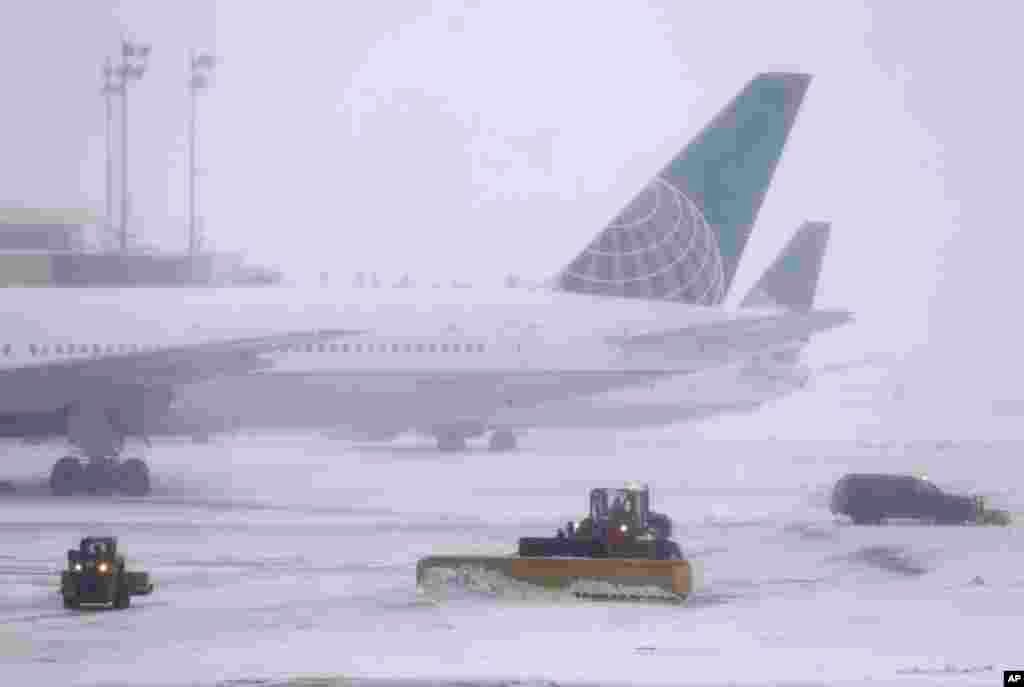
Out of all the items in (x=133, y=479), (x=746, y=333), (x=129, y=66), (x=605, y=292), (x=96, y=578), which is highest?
(x=129, y=66)

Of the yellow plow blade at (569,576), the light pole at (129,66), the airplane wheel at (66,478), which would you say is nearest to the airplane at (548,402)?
the airplane wheel at (66,478)

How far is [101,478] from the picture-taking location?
47.4 metres

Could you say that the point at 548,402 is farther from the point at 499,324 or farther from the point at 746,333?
the point at 746,333

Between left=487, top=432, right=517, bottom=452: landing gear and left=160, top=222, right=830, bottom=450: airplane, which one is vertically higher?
left=160, top=222, right=830, bottom=450: airplane

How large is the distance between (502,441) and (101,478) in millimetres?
23764

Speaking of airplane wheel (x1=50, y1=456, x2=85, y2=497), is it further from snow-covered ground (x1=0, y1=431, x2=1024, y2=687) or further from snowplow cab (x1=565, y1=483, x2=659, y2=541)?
snowplow cab (x1=565, y1=483, x2=659, y2=541)

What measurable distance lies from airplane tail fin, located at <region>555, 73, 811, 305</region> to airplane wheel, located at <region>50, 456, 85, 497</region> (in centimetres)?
1586

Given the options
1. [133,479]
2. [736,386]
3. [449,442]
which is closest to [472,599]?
[133,479]

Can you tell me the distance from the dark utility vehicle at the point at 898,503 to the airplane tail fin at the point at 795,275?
108 feet

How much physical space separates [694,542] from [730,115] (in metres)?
22.0

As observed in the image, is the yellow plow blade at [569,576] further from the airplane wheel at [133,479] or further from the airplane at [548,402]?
the airplane at [548,402]

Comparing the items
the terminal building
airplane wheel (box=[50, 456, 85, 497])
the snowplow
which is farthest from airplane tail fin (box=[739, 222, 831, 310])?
the snowplow

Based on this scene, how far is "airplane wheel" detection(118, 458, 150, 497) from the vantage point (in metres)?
47.2

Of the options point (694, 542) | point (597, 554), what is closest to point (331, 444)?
point (694, 542)
